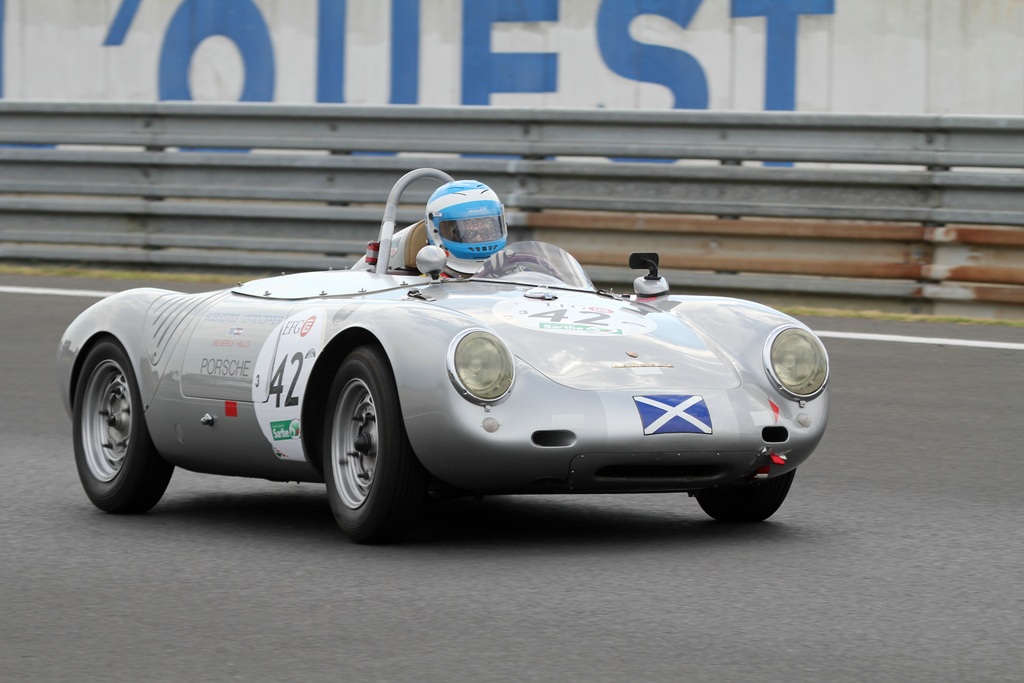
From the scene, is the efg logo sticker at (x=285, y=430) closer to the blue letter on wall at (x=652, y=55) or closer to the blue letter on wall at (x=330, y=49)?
the blue letter on wall at (x=652, y=55)

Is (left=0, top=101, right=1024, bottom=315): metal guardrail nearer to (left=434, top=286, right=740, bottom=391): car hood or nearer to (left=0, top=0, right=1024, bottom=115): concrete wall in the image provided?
(left=0, top=0, right=1024, bottom=115): concrete wall

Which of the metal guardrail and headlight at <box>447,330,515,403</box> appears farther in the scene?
the metal guardrail

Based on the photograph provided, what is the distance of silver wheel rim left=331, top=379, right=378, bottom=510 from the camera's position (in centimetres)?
562

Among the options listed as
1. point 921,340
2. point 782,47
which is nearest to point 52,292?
point 782,47

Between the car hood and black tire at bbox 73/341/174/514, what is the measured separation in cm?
129

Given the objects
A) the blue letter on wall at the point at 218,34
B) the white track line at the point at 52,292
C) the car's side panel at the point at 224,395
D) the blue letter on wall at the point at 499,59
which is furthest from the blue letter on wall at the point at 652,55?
the car's side panel at the point at 224,395

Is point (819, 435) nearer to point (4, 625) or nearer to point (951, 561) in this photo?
point (951, 561)

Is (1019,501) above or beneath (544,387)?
beneath

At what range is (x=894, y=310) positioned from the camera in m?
11.5

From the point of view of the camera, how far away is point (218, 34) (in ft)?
47.7

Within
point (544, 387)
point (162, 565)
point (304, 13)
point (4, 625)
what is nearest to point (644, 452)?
point (544, 387)

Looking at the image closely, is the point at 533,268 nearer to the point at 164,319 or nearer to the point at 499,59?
the point at 164,319

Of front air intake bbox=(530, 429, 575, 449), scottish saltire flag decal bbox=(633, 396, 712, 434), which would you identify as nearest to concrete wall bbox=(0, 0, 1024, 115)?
scottish saltire flag decal bbox=(633, 396, 712, 434)

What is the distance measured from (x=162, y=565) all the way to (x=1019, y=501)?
2.98 metres
